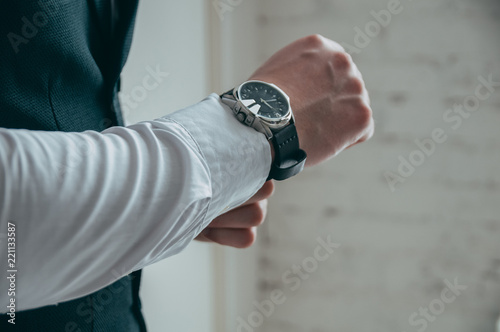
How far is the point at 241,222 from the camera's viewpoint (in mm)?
622

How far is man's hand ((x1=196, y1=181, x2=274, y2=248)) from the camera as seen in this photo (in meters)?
0.60

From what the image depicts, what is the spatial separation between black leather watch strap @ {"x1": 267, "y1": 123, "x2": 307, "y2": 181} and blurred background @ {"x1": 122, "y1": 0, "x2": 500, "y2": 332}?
70cm

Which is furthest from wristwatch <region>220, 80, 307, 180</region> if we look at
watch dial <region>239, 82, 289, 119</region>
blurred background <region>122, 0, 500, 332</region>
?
blurred background <region>122, 0, 500, 332</region>

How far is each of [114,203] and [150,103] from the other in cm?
79

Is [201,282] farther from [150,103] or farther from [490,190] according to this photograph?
[490,190]

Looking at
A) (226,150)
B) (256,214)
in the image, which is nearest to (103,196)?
(226,150)

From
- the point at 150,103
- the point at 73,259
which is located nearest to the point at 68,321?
the point at 73,259

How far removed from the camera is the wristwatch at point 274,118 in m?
0.45

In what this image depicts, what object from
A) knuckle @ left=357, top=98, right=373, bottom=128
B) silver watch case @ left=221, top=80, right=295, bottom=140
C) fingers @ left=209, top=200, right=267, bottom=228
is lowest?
fingers @ left=209, top=200, right=267, bottom=228

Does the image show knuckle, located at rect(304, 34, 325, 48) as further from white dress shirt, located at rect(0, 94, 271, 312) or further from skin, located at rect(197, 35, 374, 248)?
white dress shirt, located at rect(0, 94, 271, 312)

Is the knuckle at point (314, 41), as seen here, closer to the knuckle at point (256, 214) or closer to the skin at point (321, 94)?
the skin at point (321, 94)

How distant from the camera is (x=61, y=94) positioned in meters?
0.48

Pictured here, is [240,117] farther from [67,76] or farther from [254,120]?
[67,76]

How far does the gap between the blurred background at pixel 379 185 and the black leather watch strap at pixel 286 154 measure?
0.70 metres
